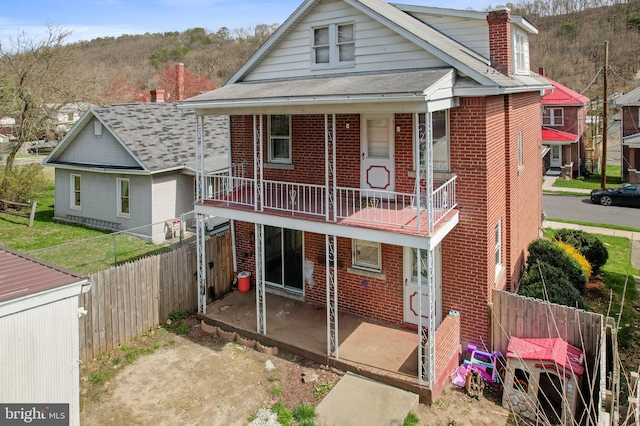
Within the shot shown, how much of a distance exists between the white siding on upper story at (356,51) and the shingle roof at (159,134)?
22.6 ft

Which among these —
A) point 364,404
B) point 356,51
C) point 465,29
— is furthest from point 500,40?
point 364,404

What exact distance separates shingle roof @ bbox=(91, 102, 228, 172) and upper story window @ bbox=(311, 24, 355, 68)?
7946 mm

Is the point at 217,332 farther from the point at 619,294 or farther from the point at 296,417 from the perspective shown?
the point at 619,294

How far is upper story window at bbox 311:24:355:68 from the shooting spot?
1216 centimetres

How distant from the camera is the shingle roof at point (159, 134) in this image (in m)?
20.0

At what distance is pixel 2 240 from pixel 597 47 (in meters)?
75.9

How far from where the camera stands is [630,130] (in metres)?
33.1

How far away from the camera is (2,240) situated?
Result: 19.1 m

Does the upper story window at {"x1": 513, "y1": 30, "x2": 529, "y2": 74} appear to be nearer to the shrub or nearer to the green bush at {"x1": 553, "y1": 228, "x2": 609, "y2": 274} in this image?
the shrub

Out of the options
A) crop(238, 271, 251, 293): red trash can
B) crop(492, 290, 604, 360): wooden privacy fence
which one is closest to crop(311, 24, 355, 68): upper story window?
crop(238, 271, 251, 293): red trash can

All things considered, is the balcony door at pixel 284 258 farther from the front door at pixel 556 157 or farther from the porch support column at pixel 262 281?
the front door at pixel 556 157

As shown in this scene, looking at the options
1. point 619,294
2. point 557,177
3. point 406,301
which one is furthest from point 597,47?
point 406,301

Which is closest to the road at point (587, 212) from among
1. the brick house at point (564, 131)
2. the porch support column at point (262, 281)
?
the brick house at point (564, 131)

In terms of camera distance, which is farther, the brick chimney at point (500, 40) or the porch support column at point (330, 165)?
the brick chimney at point (500, 40)
